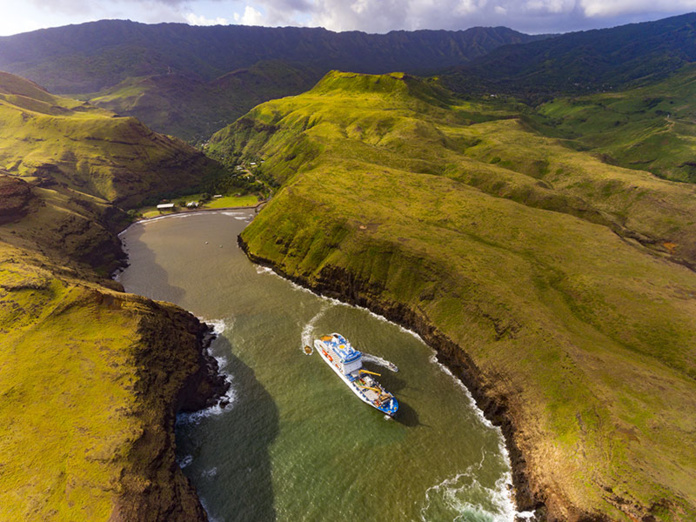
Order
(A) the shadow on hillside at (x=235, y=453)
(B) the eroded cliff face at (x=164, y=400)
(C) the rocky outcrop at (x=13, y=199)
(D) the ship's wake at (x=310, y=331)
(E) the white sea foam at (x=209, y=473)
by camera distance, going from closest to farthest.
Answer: (B) the eroded cliff face at (x=164, y=400)
(A) the shadow on hillside at (x=235, y=453)
(E) the white sea foam at (x=209, y=473)
(D) the ship's wake at (x=310, y=331)
(C) the rocky outcrop at (x=13, y=199)

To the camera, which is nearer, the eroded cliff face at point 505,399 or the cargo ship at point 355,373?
the eroded cliff face at point 505,399

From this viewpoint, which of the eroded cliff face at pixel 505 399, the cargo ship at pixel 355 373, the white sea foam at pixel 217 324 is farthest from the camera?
the white sea foam at pixel 217 324

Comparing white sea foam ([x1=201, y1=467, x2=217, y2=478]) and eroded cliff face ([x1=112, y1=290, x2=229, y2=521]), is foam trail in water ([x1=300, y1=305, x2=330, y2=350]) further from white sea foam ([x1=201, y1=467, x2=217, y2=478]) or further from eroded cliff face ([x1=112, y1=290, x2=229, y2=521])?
white sea foam ([x1=201, y1=467, x2=217, y2=478])

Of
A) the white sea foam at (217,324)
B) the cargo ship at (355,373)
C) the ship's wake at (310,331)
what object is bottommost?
the white sea foam at (217,324)

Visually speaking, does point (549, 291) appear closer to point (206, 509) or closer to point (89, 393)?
point (206, 509)

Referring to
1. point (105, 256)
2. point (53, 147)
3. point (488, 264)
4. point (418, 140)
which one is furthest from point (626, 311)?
point (53, 147)

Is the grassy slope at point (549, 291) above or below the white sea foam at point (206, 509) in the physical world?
above

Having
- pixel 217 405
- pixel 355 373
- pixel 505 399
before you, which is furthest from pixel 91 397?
pixel 505 399

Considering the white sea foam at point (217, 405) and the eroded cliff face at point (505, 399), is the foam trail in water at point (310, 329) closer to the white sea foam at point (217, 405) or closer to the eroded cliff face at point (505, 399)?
the eroded cliff face at point (505, 399)

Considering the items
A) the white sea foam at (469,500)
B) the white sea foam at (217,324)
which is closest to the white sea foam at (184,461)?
the white sea foam at (217,324)
